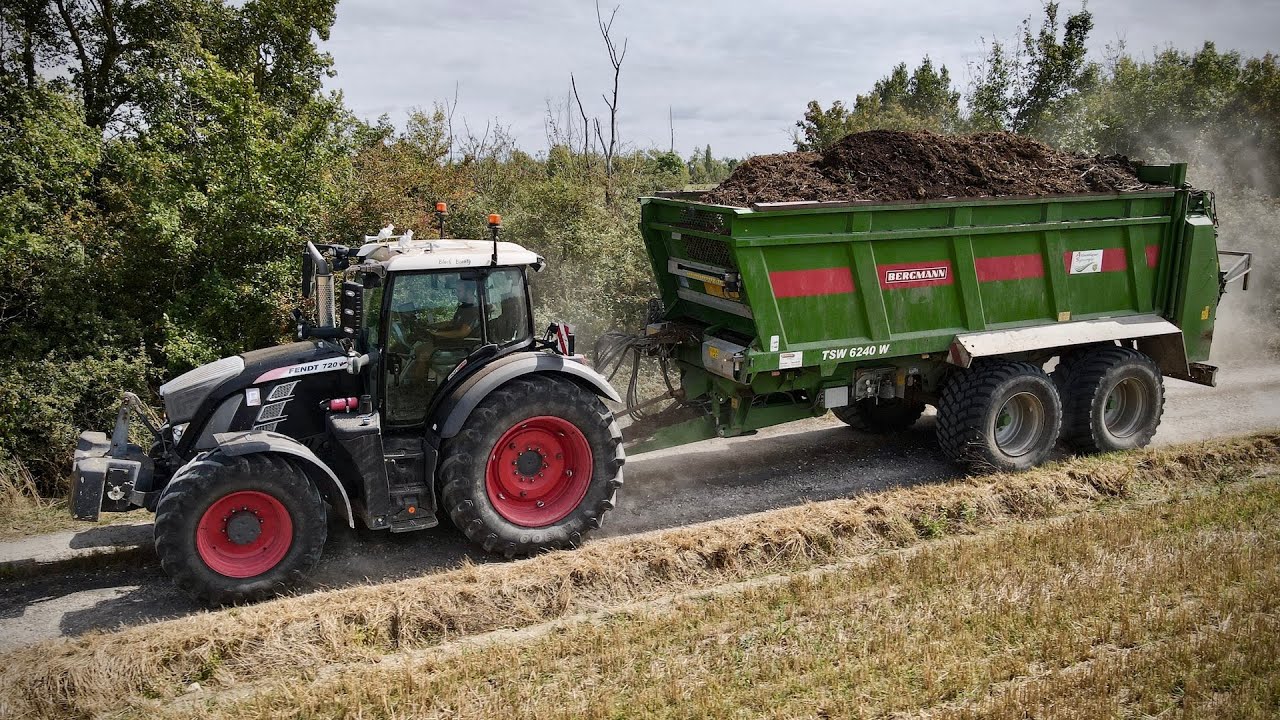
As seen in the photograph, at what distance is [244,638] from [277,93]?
1089 centimetres

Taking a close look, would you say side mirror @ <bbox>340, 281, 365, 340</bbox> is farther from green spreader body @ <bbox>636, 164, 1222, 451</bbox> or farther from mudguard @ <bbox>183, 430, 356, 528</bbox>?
green spreader body @ <bbox>636, 164, 1222, 451</bbox>

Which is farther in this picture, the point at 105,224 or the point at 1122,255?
the point at 105,224

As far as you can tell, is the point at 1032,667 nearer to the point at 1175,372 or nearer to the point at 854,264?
the point at 854,264

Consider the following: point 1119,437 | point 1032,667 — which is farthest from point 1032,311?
point 1032,667

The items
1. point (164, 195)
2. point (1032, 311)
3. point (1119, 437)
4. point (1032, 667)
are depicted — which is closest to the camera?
point (1032, 667)

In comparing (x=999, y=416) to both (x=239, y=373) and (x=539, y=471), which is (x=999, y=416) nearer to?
(x=539, y=471)

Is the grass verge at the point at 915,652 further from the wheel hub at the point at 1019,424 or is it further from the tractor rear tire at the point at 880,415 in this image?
the tractor rear tire at the point at 880,415

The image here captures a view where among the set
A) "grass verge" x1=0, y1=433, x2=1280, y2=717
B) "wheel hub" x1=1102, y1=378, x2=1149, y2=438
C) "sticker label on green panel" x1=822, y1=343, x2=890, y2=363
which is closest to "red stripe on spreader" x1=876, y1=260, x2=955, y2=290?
"sticker label on green panel" x1=822, y1=343, x2=890, y2=363

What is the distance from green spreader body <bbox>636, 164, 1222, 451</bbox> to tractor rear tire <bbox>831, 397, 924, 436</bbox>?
82 centimetres

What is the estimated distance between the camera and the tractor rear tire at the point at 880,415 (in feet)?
30.5

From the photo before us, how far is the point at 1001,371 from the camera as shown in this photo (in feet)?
25.9

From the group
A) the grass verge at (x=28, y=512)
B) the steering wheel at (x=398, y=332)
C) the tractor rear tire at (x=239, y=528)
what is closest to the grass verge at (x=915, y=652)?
the tractor rear tire at (x=239, y=528)

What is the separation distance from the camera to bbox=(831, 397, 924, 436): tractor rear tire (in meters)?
9.31

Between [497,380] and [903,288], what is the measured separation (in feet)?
12.0
